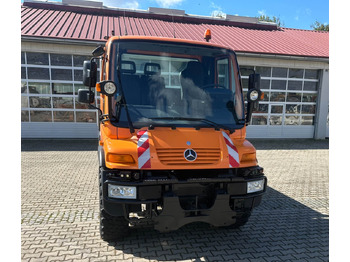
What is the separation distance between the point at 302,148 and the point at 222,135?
9205 mm

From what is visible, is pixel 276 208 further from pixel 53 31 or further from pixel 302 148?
pixel 53 31

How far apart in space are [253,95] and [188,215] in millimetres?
1948

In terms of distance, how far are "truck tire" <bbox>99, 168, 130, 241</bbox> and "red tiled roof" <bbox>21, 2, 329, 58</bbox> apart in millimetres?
8705

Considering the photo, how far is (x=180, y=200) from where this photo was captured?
2914mm

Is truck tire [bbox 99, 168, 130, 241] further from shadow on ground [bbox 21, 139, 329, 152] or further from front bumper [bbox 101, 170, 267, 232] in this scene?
shadow on ground [bbox 21, 139, 329, 152]

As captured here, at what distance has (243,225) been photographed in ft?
12.8

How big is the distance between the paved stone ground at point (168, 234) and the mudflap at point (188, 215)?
0.55 meters

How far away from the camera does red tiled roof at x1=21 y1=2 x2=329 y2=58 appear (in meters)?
10.9

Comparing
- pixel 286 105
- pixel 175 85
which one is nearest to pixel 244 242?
pixel 175 85

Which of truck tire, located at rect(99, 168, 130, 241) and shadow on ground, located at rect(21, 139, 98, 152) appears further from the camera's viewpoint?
shadow on ground, located at rect(21, 139, 98, 152)

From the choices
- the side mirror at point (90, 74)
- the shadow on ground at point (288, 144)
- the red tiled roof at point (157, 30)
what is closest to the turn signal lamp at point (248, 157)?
the side mirror at point (90, 74)

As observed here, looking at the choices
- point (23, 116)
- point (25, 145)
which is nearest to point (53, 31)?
point (23, 116)

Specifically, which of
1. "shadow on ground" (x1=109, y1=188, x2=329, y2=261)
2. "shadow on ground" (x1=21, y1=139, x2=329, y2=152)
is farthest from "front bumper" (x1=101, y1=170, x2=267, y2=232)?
"shadow on ground" (x1=21, y1=139, x2=329, y2=152)

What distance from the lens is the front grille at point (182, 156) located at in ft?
9.46
